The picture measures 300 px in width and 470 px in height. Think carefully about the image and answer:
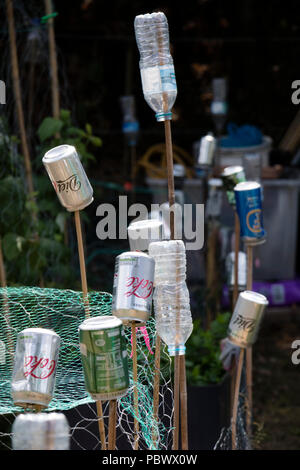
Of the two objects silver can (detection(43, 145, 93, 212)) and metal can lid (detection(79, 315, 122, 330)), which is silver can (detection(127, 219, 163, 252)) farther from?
metal can lid (detection(79, 315, 122, 330))

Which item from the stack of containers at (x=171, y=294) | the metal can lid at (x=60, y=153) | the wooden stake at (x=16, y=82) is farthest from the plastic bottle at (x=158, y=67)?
the wooden stake at (x=16, y=82)

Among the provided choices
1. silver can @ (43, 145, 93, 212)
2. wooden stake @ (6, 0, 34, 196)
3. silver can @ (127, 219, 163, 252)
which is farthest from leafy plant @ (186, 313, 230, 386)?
silver can @ (43, 145, 93, 212)

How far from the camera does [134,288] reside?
1556 millimetres

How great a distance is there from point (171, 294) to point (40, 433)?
22.3 inches

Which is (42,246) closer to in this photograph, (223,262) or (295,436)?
(223,262)

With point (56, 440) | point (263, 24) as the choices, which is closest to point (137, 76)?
point (263, 24)

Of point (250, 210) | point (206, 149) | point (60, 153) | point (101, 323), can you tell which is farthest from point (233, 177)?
point (101, 323)

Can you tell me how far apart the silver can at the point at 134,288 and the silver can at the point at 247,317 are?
1.49 ft

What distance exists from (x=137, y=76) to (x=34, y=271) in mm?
4559

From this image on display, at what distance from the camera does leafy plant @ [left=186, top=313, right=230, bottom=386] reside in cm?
317

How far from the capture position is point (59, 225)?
385cm

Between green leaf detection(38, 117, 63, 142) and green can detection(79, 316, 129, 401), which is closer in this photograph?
green can detection(79, 316, 129, 401)

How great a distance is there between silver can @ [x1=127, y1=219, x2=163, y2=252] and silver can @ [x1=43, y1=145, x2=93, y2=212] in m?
0.15

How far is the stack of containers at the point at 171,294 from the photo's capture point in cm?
169
